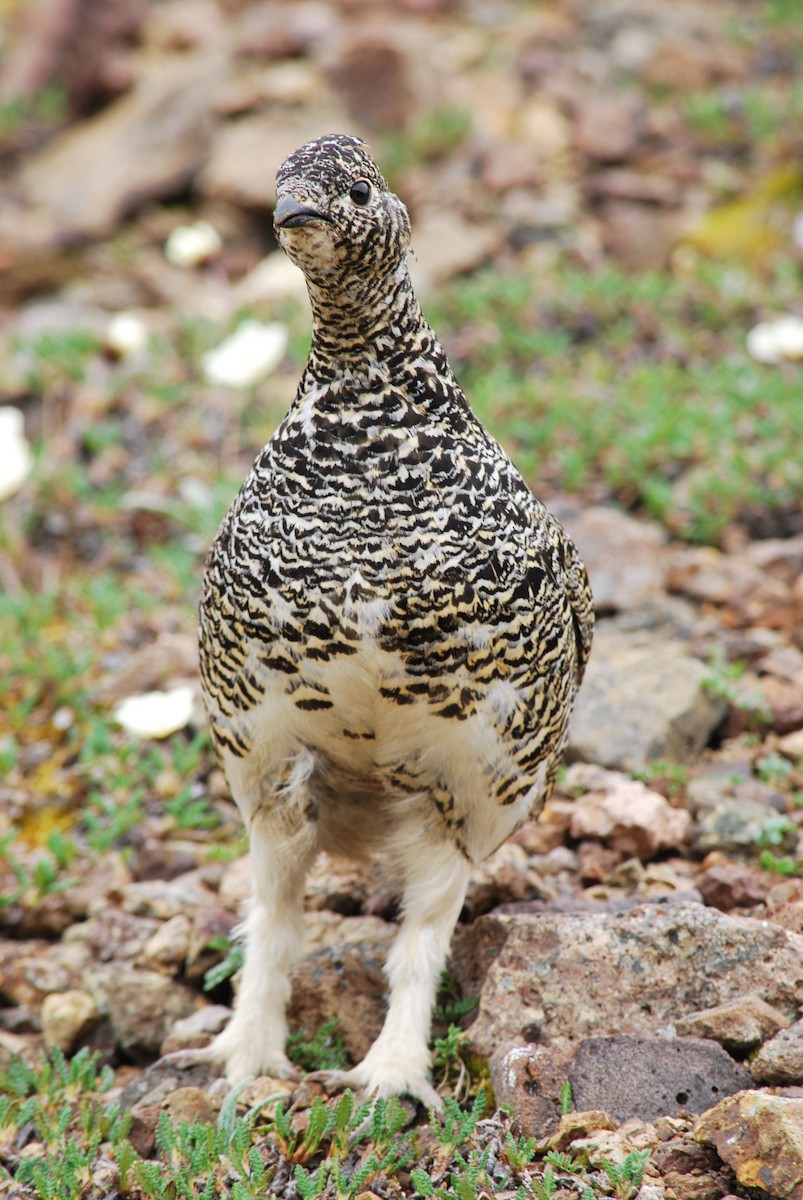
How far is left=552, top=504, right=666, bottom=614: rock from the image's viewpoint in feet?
17.7

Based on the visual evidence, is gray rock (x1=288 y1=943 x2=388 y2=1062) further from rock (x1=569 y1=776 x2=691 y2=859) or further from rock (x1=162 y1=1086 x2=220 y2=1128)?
rock (x1=569 y1=776 x2=691 y2=859)

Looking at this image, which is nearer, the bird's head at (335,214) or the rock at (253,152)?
the bird's head at (335,214)

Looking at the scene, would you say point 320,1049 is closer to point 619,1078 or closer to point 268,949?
point 268,949

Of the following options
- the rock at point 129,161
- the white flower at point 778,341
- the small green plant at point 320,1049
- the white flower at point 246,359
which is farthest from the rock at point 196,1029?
the rock at point 129,161

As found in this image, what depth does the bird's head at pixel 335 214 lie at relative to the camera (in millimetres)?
2945

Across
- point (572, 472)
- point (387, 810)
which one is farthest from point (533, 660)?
point (572, 472)

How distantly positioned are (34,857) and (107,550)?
2066mm

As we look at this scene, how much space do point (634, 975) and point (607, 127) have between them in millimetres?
7115

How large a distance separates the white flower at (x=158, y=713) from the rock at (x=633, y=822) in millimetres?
1359

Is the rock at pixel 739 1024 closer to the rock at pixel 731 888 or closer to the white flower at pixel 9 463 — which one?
the rock at pixel 731 888

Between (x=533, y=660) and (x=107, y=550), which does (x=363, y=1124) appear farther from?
(x=107, y=550)

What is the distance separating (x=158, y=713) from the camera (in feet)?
15.0

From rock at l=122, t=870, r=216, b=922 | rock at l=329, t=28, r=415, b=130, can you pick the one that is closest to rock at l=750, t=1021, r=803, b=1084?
rock at l=122, t=870, r=216, b=922

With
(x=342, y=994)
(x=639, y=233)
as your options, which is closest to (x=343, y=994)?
(x=342, y=994)
